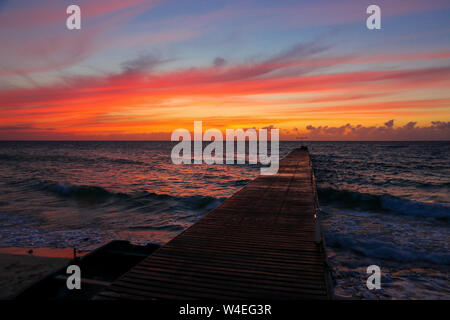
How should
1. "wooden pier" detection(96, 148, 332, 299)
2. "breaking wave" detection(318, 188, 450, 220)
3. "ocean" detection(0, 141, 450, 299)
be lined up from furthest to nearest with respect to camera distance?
"breaking wave" detection(318, 188, 450, 220)
"ocean" detection(0, 141, 450, 299)
"wooden pier" detection(96, 148, 332, 299)

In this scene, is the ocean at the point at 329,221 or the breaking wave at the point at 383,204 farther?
the breaking wave at the point at 383,204

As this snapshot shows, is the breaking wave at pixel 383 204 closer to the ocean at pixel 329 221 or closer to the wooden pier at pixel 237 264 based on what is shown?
the ocean at pixel 329 221

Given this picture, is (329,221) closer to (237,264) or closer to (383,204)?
(383,204)

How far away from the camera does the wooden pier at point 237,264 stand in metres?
4.75

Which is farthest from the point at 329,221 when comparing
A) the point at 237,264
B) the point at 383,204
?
the point at 237,264

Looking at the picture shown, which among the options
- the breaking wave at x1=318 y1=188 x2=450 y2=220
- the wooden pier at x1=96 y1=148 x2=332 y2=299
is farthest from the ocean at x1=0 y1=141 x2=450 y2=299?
the wooden pier at x1=96 y1=148 x2=332 y2=299

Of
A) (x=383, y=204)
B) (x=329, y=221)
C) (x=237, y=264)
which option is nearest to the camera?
(x=237, y=264)

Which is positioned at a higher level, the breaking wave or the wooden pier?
the wooden pier

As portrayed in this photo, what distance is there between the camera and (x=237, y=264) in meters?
5.85

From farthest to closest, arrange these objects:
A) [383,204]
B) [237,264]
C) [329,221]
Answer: [383,204] < [329,221] < [237,264]

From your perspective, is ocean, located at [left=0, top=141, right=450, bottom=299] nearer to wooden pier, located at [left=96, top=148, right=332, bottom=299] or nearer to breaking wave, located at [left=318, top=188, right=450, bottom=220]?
breaking wave, located at [left=318, top=188, right=450, bottom=220]

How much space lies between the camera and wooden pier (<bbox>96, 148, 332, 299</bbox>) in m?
4.75

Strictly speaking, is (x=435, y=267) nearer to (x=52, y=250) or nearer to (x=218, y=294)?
(x=218, y=294)

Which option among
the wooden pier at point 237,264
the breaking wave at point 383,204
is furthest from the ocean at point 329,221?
the wooden pier at point 237,264
